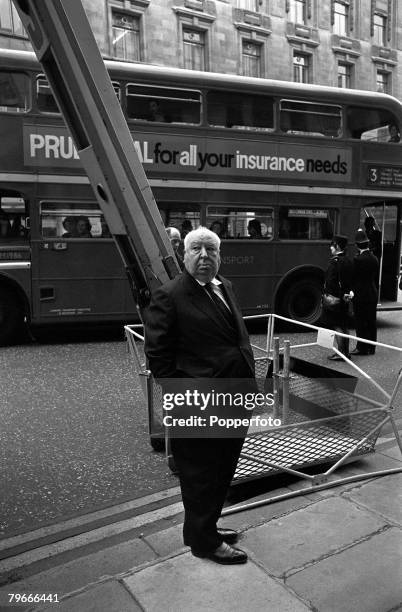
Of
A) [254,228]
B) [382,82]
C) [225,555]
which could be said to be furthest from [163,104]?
[382,82]

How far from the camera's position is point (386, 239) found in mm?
11172

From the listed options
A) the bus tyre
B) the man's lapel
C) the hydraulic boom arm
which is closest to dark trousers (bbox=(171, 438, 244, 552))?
the man's lapel

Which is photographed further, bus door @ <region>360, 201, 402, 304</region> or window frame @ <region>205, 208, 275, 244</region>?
bus door @ <region>360, 201, 402, 304</region>

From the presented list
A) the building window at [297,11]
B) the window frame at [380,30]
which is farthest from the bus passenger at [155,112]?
the window frame at [380,30]

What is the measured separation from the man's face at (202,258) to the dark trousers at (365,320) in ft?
19.0

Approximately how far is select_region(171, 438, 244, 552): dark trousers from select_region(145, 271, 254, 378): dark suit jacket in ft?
1.17

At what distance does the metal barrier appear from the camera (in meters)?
3.79

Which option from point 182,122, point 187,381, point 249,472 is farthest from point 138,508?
point 182,122

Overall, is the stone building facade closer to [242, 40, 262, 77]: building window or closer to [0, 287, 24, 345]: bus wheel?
[242, 40, 262, 77]: building window

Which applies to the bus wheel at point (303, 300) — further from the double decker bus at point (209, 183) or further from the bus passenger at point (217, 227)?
the bus passenger at point (217, 227)

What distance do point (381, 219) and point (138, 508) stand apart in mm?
9200

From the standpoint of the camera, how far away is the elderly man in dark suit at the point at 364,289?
785cm

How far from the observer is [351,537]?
9.85 ft

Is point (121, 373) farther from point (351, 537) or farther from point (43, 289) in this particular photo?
point (351, 537)
